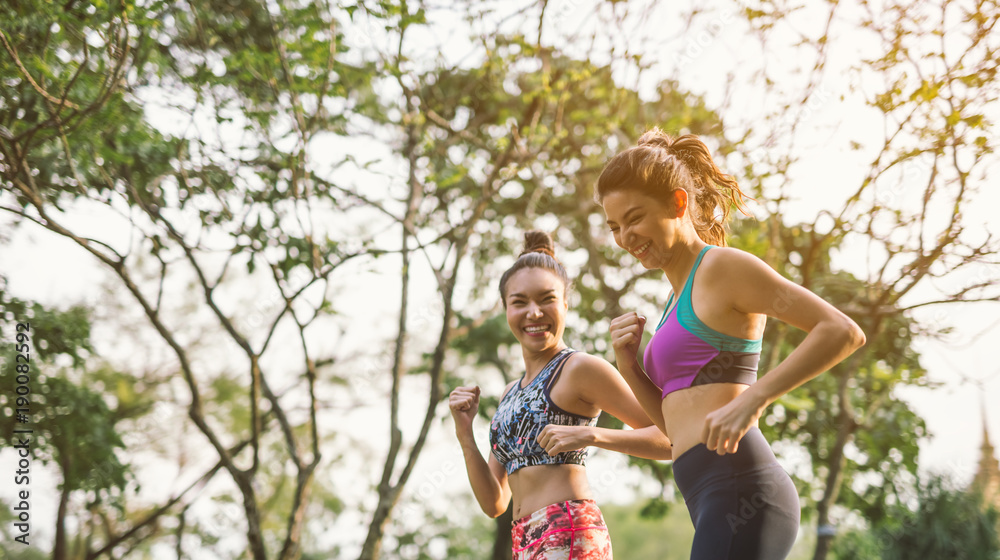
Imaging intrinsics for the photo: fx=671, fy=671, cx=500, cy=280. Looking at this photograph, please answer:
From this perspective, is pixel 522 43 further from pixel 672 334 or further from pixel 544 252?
pixel 672 334

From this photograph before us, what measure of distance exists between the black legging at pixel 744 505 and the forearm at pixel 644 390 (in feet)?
1.16

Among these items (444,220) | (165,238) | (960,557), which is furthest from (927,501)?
(165,238)

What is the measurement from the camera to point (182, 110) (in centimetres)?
600

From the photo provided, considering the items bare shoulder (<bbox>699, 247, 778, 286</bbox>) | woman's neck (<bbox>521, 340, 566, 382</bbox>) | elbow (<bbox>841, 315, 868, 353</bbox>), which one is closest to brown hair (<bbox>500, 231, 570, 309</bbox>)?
woman's neck (<bbox>521, 340, 566, 382</bbox>)

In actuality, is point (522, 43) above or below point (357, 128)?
below

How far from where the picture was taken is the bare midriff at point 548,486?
92.5 inches

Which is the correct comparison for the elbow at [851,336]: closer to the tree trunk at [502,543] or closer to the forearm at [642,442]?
the forearm at [642,442]

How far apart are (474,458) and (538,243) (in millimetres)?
1022

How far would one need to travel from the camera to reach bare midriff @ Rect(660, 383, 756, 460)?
1.79 m

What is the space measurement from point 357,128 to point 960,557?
940 centimetres

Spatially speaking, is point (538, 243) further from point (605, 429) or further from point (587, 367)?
point (605, 429)

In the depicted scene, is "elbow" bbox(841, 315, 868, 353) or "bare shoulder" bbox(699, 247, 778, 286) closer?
"elbow" bbox(841, 315, 868, 353)

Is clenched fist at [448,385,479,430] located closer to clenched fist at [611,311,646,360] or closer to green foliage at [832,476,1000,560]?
clenched fist at [611,311,646,360]

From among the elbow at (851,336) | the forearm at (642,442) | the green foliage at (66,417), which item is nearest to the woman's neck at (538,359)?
the forearm at (642,442)
